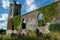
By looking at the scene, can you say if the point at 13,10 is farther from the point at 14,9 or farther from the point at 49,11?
the point at 49,11

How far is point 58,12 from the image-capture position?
18312mm

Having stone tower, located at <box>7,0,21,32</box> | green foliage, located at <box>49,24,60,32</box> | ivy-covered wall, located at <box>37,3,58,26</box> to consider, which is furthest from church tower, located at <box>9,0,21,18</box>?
green foliage, located at <box>49,24,60,32</box>

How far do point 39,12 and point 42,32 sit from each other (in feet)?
10.2

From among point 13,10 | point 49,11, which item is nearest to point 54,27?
point 49,11

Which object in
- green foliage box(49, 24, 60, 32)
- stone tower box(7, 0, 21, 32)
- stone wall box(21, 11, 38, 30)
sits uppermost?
stone tower box(7, 0, 21, 32)

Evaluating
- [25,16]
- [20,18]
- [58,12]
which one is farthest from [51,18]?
[20,18]

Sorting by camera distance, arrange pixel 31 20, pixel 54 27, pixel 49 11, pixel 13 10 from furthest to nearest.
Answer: pixel 13 10 → pixel 31 20 → pixel 49 11 → pixel 54 27

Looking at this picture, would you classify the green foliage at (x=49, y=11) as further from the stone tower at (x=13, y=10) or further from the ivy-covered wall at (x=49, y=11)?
the stone tower at (x=13, y=10)

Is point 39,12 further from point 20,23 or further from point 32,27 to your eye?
point 20,23

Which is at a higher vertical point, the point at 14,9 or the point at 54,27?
the point at 14,9

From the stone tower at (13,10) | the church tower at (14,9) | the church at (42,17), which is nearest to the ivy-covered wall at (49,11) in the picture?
the church at (42,17)

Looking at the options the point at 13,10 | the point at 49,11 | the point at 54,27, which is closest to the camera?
the point at 54,27

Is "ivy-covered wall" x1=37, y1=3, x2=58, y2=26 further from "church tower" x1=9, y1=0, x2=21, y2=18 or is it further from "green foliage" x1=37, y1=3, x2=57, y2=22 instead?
"church tower" x1=9, y1=0, x2=21, y2=18

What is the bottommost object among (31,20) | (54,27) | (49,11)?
(54,27)
